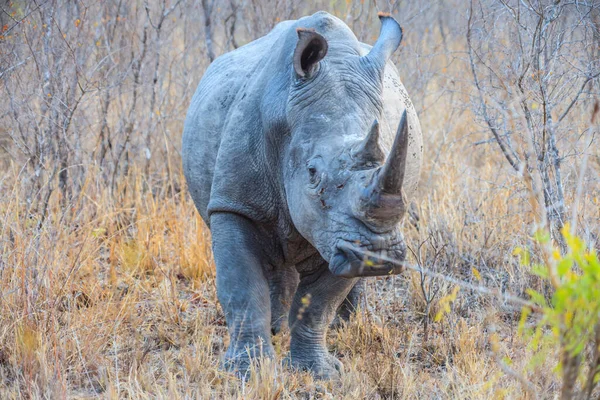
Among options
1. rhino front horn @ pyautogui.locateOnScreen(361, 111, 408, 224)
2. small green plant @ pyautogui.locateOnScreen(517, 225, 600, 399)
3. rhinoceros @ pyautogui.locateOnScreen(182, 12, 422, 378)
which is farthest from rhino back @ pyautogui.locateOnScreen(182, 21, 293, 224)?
small green plant @ pyautogui.locateOnScreen(517, 225, 600, 399)

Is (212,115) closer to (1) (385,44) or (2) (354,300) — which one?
(1) (385,44)

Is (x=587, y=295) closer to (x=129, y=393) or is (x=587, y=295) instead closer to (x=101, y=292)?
(x=129, y=393)

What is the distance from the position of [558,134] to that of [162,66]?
4.45 metres

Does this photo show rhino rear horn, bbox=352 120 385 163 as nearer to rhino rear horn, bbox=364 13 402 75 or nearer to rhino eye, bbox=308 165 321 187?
rhino eye, bbox=308 165 321 187

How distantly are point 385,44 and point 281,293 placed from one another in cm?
183

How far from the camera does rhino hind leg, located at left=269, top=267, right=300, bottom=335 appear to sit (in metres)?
5.37

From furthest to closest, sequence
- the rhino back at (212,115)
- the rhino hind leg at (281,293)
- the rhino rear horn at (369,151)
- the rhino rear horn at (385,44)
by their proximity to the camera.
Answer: the rhino hind leg at (281,293) < the rhino back at (212,115) < the rhino rear horn at (385,44) < the rhino rear horn at (369,151)

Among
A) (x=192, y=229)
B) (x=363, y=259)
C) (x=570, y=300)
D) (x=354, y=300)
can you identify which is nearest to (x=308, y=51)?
(x=363, y=259)

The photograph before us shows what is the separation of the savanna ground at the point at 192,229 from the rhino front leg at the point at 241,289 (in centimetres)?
18

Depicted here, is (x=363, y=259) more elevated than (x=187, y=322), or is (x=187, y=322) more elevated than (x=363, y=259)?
(x=363, y=259)

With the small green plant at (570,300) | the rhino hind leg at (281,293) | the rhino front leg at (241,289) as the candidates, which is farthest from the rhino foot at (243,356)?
the small green plant at (570,300)

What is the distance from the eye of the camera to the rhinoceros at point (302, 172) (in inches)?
139

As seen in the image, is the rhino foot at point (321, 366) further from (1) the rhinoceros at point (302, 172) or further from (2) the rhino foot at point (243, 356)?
(2) the rhino foot at point (243, 356)

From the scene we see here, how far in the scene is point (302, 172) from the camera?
388 centimetres
